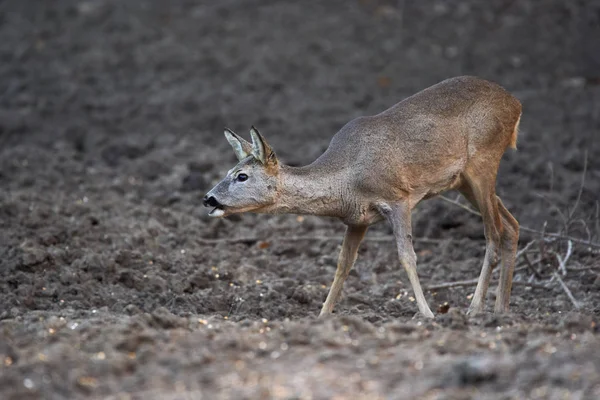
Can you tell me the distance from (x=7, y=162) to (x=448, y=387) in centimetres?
913

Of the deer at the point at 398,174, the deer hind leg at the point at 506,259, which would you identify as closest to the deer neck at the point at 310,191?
the deer at the point at 398,174

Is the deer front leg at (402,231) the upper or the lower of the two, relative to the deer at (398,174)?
lower

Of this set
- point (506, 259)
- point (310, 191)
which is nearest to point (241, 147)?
point (310, 191)

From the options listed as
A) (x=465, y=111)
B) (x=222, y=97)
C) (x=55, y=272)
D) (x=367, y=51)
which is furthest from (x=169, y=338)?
(x=367, y=51)

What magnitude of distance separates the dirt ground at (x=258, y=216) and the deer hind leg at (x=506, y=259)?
0.88 feet

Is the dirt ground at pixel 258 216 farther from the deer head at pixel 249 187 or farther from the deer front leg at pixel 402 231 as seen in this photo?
the deer head at pixel 249 187

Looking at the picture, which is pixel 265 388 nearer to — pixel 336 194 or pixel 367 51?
pixel 336 194

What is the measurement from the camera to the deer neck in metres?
8.27

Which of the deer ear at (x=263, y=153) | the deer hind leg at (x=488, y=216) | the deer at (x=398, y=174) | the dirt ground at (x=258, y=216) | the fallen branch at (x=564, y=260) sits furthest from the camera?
the fallen branch at (x=564, y=260)

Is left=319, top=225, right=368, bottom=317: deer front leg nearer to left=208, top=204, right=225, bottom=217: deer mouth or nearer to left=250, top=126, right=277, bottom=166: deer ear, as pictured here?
left=250, top=126, right=277, bottom=166: deer ear

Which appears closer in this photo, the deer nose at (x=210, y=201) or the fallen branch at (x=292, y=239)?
the deer nose at (x=210, y=201)

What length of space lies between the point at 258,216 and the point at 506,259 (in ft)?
11.8

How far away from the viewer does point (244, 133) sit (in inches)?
565

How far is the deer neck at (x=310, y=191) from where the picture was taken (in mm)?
8273
